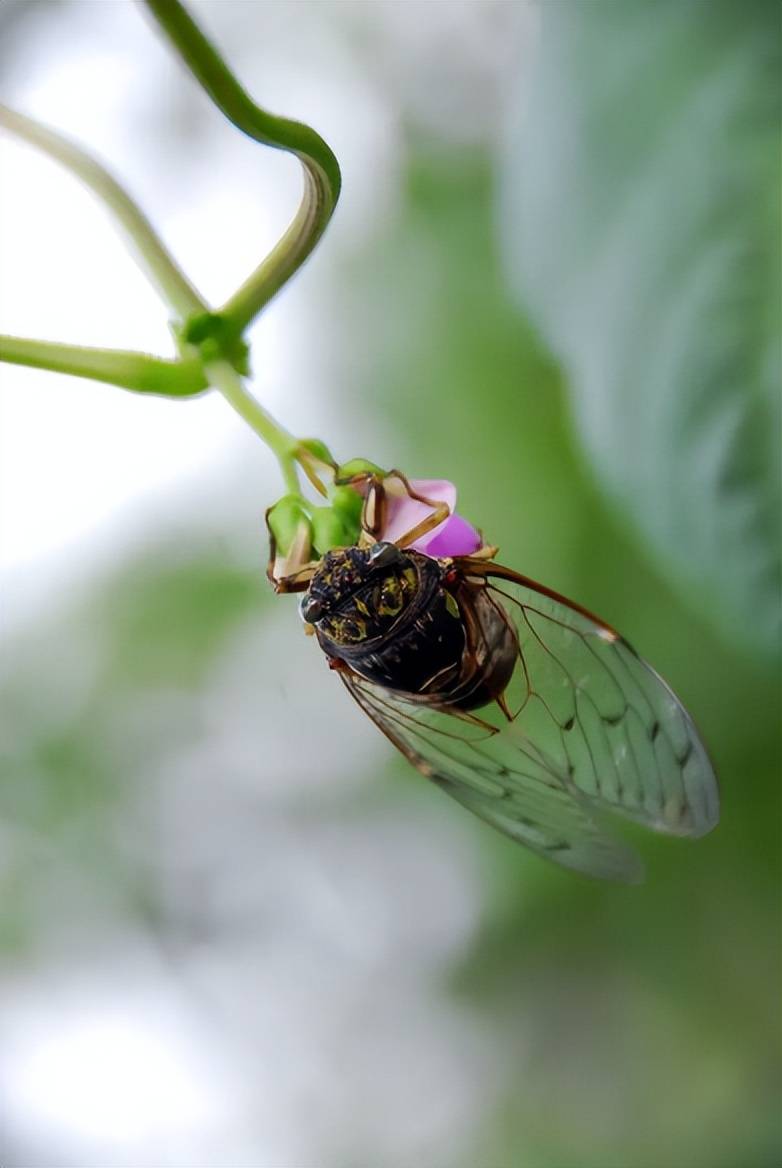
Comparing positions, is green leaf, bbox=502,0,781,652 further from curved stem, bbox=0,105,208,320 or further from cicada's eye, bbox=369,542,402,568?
curved stem, bbox=0,105,208,320

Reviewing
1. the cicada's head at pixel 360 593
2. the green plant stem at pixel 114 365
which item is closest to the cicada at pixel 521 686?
the cicada's head at pixel 360 593

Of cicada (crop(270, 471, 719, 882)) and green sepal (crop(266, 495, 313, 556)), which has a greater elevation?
green sepal (crop(266, 495, 313, 556))

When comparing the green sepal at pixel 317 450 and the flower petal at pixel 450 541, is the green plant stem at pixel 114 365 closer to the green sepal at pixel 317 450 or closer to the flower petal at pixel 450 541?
the green sepal at pixel 317 450

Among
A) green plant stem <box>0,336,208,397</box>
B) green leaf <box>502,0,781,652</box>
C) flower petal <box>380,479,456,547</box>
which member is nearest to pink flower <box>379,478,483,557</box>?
flower petal <box>380,479,456,547</box>

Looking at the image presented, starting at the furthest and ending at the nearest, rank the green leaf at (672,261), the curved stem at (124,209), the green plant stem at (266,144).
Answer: the green leaf at (672,261)
the curved stem at (124,209)
the green plant stem at (266,144)

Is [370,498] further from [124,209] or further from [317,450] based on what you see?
[124,209]

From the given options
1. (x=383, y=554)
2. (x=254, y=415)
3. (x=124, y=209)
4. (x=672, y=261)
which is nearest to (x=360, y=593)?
(x=383, y=554)

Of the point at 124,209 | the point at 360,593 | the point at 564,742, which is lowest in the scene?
the point at 564,742
